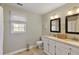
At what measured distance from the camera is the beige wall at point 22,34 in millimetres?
1520

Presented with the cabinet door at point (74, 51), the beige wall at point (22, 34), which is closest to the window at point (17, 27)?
the beige wall at point (22, 34)

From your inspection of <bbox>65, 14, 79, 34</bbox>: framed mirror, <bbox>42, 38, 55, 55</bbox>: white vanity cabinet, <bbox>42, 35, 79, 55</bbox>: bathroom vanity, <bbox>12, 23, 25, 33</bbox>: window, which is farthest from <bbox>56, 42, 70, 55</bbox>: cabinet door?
<bbox>12, 23, 25, 33</bbox>: window

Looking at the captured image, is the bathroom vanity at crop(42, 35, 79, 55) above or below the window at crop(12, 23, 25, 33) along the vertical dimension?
below

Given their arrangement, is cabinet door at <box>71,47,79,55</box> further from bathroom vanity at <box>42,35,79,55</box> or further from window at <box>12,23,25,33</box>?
window at <box>12,23,25,33</box>

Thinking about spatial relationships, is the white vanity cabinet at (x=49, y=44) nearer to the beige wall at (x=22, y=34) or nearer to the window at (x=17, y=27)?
the beige wall at (x=22, y=34)

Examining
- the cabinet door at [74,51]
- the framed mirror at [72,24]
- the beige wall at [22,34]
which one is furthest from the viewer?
the framed mirror at [72,24]

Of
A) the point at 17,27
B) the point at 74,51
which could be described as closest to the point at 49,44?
the point at 74,51

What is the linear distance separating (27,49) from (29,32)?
1.10 ft

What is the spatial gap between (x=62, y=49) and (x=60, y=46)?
9cm

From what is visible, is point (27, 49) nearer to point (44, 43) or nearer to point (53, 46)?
point (44, 43)

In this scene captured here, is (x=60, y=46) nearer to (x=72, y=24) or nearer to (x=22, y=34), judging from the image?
(x=72, y=24)

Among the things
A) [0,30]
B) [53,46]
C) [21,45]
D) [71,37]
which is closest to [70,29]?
[71,37]

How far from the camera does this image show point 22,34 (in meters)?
1.65

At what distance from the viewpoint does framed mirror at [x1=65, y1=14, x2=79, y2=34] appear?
1883mm
